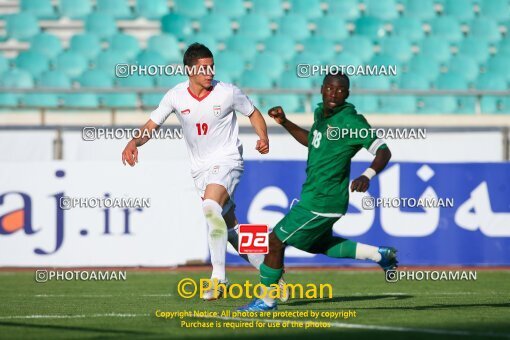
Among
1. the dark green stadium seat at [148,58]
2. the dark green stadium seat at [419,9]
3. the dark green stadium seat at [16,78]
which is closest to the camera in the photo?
the dark green stadium seat at [16,78]

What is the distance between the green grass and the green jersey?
2.96ft

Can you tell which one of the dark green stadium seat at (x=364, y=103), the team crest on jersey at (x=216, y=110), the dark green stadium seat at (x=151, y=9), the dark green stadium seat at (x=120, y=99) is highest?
the dark green stadium seat at (x=151, y=9)

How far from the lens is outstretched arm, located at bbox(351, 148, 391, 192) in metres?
7.60

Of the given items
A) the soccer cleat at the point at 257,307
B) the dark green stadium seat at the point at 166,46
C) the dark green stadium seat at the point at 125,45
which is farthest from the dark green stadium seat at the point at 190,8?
the soccer cleat at the point at 257,307

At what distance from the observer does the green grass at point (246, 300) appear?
22.0ft

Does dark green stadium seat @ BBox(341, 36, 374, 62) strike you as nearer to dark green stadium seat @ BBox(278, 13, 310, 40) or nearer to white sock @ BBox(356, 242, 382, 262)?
dark green stadium seat @ BBox(278, 13, 310, 40)

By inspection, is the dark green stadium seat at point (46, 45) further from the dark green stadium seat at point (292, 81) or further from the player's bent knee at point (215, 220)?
the player's bent knee at point (215, 220)

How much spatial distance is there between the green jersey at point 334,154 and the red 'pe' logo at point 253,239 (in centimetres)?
82

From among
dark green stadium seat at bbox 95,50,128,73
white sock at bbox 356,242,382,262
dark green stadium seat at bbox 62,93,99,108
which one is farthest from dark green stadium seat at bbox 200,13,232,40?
white sock at bbox 356,242,382,262

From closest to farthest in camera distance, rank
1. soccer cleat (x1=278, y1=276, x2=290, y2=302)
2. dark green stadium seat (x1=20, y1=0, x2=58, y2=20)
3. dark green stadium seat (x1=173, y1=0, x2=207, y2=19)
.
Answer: soccer cleat (x1=278, y1=276, x2=290, y2=302), dark green stadium seat (x1=20, y1=0, x2=58, y2=20), dark green stadium seat (x1=173, y1=0, x2=207, y2=19)

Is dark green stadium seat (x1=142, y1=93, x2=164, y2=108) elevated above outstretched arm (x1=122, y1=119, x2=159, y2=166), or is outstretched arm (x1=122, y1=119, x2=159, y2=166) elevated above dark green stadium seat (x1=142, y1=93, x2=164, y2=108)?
dark green stadium seat (x1=142, y1=93, x2=164, y2=108)

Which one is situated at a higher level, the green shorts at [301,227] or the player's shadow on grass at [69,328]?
the green shorts at [301,227]

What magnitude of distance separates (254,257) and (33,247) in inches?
209

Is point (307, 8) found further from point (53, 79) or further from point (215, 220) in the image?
point (215, 220)
